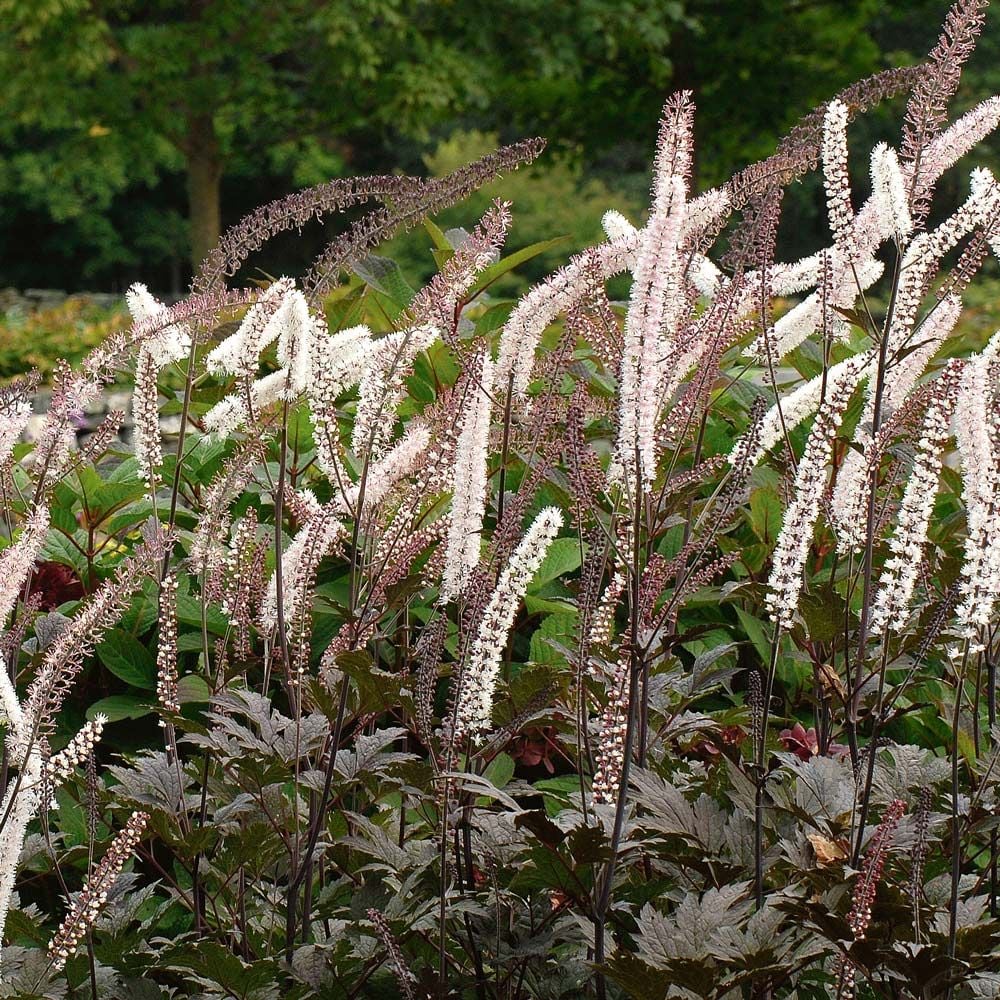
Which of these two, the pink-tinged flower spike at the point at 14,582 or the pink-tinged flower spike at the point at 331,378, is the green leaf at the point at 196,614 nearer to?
the pink-tinged flower spike at the point at 331,378

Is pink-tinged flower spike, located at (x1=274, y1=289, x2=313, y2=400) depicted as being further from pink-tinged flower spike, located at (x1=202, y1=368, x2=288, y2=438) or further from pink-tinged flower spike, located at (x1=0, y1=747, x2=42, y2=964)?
pink-tinged flower spike, located at (x1=0, y1=747, x2=42, y2=964)

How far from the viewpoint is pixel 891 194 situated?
6.88ft

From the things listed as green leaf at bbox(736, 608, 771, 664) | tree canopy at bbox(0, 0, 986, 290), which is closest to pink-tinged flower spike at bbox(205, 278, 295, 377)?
green leaf at bbox(736, 608, 771, 664)

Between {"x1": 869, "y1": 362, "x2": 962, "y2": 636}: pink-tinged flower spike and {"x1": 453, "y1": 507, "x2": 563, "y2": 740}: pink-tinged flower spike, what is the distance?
0.48 meters

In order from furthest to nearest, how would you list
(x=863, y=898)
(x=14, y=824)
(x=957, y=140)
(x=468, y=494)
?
(x=957, y=140)
(x=468, y=494)
(x=14, y=824)
(x=863, y=898)

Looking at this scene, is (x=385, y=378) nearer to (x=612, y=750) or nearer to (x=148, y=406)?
(x=148, y=406)

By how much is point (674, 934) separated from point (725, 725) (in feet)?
2.68

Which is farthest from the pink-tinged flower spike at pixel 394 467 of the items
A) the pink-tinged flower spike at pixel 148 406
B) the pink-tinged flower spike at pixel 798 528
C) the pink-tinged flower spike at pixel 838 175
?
the pink-tinged flower spike at pixel 838 175

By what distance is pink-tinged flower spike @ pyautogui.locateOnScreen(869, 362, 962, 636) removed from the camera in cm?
196

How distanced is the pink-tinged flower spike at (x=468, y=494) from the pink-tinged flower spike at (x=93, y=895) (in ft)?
1.73

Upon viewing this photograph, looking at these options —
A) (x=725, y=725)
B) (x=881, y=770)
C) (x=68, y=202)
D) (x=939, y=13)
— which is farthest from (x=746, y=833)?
(x=68, y=202)

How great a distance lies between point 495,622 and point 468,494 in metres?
0.20

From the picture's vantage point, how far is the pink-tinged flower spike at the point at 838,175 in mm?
2166

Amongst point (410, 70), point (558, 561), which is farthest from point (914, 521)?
point (410, 70)
